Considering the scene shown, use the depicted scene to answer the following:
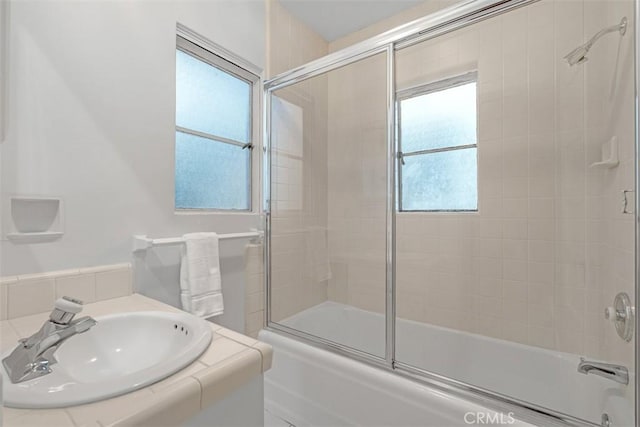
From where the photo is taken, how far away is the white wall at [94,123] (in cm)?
96

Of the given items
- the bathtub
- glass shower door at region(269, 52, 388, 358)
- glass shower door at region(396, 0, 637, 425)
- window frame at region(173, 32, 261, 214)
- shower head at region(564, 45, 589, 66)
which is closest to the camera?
the bathtub

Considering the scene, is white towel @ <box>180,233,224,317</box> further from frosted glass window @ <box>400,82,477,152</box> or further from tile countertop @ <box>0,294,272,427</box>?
frosted glass window @ <box>400,82,477,152</box>

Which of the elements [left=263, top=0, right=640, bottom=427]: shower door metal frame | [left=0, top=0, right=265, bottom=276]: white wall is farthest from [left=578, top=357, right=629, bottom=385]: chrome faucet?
[left=0, top=0, right=265, bottom=276]: white wall

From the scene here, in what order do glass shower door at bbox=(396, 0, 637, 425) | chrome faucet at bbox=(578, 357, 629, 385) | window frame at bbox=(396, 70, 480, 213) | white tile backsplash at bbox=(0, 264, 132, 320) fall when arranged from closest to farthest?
white tile backsplash at bbox=(0, 264, 132, 320) < chrome faucet at bbox=(578, 357, 629, 385) < glass shower door at bbox=(396, 0, 637, 425) < window frame at bbox=(396, 70, 480, 213)

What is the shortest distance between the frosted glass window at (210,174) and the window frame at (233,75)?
0.8 inches

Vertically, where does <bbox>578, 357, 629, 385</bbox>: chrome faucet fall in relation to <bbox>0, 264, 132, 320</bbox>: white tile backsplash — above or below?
below

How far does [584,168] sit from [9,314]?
2.36 metres

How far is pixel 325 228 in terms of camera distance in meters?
2.17

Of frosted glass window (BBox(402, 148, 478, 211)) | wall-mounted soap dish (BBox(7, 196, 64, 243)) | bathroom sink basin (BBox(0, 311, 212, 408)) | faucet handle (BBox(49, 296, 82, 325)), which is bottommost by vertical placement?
bathroom sink basin (BBox(0, 311, 212, 408))

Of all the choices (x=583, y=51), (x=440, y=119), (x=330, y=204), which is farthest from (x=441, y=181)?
(x=583, y=51)

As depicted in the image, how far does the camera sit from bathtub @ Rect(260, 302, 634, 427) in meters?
1.14

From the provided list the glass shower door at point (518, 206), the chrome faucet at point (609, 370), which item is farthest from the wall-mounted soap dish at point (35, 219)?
the chrome faucet at point (609, 370)

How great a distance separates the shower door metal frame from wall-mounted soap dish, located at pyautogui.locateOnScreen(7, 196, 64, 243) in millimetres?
1039

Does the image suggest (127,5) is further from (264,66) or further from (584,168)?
(584,168)
